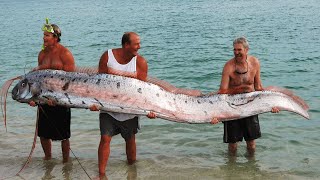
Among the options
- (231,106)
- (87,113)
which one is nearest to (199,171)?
(231,106)

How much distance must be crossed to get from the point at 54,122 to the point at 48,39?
116cm

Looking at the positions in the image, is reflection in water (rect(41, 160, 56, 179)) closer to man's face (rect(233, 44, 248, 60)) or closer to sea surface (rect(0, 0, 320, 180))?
sea surface (rect(0, 0, 320, 180))

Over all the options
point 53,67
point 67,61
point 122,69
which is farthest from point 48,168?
point 122,69

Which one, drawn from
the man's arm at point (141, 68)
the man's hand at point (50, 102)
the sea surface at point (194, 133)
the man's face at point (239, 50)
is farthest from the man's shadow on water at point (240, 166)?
the man's hand at point (50, 102)

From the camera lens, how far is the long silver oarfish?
19.5 ft

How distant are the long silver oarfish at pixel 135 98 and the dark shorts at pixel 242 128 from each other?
0.37 m

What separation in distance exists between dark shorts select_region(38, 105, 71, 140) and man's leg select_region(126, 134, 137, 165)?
898mm

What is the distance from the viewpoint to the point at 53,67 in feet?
20.5

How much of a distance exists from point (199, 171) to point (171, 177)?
18.4 inches

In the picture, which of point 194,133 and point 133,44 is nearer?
point 133,44

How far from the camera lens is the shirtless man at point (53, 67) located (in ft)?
20.4

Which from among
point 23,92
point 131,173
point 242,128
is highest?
point 23,92

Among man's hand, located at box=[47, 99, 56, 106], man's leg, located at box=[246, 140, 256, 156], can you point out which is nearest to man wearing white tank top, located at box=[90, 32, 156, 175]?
man's hand, located at box=[47, 99, 56, 106]

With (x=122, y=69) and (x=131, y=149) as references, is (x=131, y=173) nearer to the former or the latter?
(x=131, y=149)
